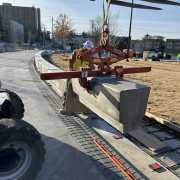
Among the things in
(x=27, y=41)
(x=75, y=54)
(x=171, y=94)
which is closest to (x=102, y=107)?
(x=75, y=54)

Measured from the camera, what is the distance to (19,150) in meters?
3.66

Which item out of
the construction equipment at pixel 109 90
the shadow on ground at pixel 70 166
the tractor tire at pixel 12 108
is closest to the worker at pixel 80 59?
the construction equipment at pixel 109 90

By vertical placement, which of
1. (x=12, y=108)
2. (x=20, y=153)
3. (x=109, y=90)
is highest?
(x=109, y=90)

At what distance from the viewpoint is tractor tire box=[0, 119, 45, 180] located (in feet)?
11.6

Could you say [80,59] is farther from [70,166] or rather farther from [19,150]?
[19,150]

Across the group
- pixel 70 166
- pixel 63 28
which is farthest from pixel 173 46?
pixel 70 166

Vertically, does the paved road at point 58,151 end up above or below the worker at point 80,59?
below

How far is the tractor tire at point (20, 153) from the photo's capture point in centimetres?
354

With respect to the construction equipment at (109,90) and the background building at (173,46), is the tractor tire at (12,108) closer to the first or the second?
the construction equipment at (109,90)

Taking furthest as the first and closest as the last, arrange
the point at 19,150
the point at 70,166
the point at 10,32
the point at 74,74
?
1. the point at 10,32
2. the point at 74,74
3. the point at 70,166
4. the point at 19,150

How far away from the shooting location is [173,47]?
69.1 meters

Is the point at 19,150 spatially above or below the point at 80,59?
below

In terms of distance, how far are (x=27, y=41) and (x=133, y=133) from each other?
110 metres

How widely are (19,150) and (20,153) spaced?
6cm
